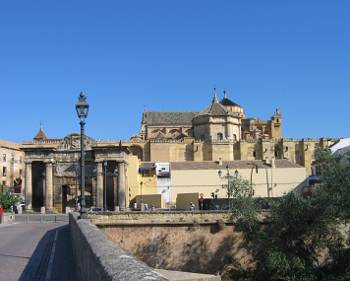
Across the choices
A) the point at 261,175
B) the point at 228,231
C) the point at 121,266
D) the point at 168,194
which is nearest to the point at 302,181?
the point at 261,175

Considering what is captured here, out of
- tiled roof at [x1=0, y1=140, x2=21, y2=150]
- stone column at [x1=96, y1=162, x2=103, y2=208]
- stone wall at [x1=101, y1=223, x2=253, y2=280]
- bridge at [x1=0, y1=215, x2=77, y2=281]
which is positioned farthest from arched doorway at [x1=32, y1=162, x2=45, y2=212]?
bridge at [x1=0, y1=215, x2=77, y2=281]

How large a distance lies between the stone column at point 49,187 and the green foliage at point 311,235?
119 feet

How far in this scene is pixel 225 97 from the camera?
111m

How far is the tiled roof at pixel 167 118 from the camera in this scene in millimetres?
105000

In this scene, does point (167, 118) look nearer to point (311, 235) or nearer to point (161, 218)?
point (161, 218)

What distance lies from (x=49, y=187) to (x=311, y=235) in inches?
1598

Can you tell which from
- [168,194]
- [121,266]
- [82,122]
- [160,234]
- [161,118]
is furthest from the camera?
[161,118]

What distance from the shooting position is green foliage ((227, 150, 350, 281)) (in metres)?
28.4

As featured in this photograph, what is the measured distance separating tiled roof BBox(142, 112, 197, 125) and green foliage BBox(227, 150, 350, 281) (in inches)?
2872

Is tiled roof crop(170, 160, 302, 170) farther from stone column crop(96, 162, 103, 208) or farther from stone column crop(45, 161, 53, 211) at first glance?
stone column crop(45, 161, 53, 211)

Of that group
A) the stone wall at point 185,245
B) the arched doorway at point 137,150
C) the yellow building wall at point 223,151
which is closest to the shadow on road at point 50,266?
the stone wall at point 185,245

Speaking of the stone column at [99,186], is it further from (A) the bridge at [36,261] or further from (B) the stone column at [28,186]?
(A) the bridge at [36,261]

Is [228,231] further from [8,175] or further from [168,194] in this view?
[8,175]

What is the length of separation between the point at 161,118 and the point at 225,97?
48.0ft
